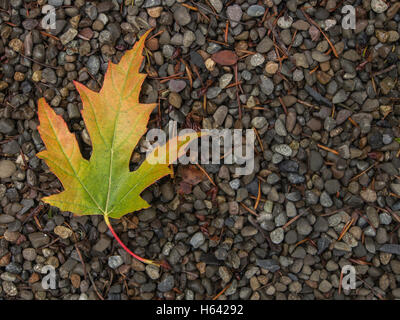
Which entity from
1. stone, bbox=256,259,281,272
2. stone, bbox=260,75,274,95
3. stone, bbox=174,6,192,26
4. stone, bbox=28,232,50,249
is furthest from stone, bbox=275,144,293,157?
stone, bbox=28,232,50,249

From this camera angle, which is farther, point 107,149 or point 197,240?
point 197,240

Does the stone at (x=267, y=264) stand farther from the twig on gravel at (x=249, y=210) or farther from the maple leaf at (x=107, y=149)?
the maple leaf at (x=107, y=149)

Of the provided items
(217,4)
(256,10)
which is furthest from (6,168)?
(256,10)

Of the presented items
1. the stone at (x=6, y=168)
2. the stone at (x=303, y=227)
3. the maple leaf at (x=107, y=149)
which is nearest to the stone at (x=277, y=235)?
the stone at (x=303, y=227)

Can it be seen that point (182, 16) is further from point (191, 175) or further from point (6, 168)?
point (6, 168)

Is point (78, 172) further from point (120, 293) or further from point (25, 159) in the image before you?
point (120, 293)
